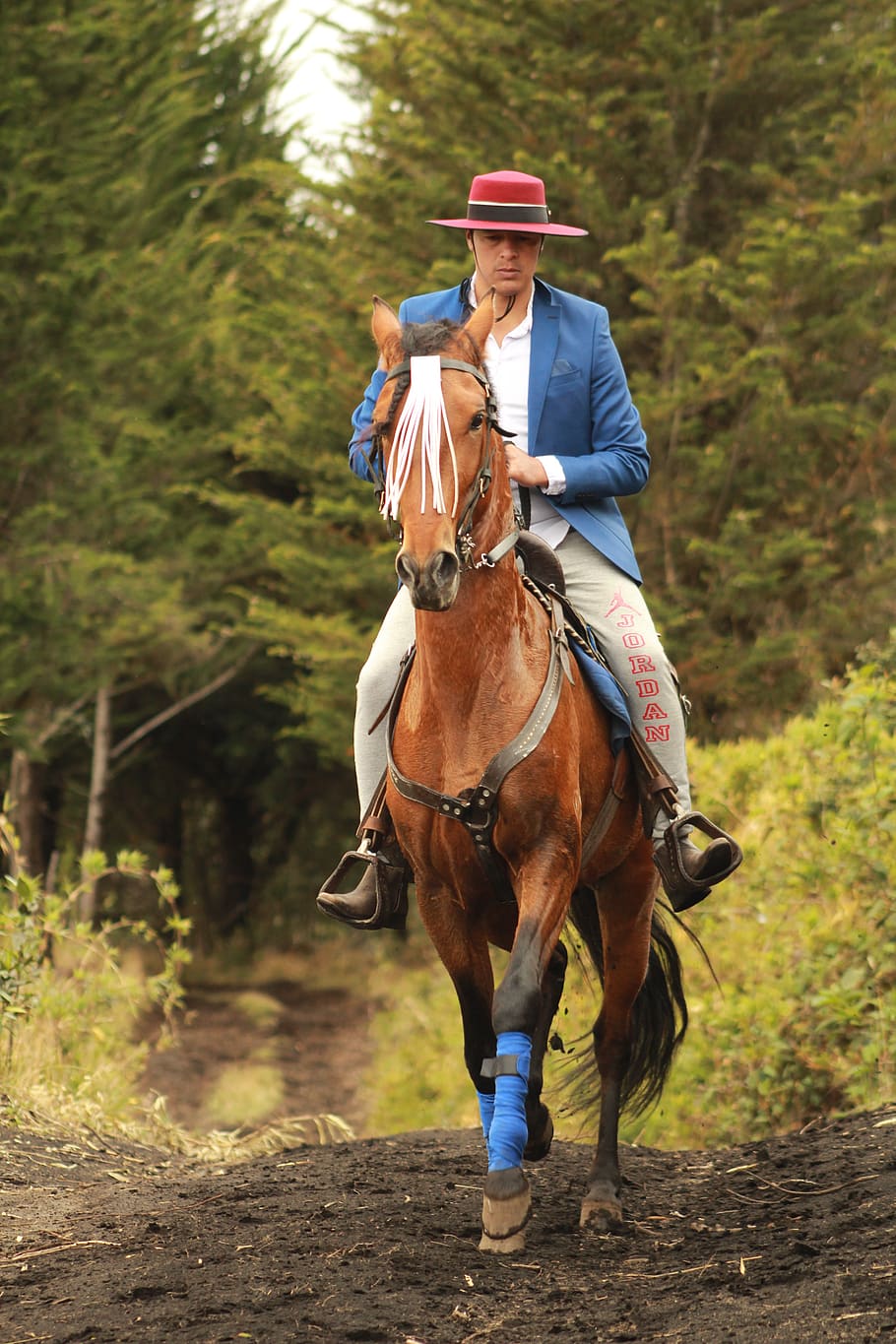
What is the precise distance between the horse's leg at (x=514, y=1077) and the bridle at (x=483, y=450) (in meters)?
1.09

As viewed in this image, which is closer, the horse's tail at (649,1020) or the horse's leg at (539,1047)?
the horse's leg at (539,1047)

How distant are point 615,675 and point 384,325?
1546 millimetres

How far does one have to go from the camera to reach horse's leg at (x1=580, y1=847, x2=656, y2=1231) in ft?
19.7

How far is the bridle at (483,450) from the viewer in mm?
4562

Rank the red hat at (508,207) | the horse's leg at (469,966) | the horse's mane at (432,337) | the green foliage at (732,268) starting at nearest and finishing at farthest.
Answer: the horse's mane at (432,337)
the horse's leg at (469,966)
the red hat at (508,207)
the green foliage at (732,268)

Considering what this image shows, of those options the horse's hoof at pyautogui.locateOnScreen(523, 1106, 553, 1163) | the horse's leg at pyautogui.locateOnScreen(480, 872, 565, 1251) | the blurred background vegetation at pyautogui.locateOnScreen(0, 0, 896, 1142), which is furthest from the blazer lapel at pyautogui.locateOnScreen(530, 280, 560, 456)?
the blurred background vegetation at pyautogui.locateOnScreen(0, 0, 896, 1142)

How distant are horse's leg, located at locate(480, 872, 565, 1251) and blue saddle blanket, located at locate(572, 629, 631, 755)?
3.04ft

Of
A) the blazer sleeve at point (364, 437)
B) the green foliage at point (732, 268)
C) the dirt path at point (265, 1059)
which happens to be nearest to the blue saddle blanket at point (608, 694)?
the blazer sleeve at point (364, 437)

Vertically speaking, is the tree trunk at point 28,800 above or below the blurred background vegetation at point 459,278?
below

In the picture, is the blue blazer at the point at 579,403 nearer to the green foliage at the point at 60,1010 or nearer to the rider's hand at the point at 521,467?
the rider's hand at the point at 521,467

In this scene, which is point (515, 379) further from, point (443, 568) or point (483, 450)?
point (443, 568)

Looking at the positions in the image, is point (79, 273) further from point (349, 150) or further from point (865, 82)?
point (865, 82)

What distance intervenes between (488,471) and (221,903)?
778 inches

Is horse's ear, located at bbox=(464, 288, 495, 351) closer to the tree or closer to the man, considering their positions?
the man
